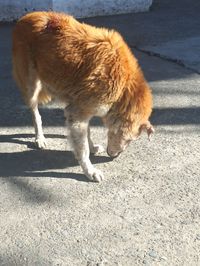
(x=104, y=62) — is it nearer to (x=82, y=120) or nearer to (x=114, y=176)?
(x=82, y=120)

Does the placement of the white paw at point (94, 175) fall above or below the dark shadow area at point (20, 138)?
above

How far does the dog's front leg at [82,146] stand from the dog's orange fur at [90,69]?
0.13 m

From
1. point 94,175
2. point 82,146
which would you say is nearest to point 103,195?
point 94,175

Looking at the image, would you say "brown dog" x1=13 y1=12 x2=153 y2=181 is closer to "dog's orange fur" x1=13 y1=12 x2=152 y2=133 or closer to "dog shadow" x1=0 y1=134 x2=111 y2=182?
"dog's orange fur" x1=13 y1=12 x2=152 y2=133

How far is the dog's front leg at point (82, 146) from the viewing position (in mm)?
4598

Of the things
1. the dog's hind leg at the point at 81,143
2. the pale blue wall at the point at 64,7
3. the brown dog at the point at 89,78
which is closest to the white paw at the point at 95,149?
the brown dog at the point at 89,78

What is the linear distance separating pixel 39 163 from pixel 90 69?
1081 mm

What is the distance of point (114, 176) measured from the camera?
4797mm

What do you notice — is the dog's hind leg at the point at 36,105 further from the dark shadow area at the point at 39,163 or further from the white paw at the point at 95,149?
the white paw at the point at 95,149

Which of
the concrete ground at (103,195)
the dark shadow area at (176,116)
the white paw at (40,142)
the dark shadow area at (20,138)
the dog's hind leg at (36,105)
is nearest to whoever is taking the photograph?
the concrete ground at (103,195)

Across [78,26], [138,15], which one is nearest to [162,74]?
[78,26]

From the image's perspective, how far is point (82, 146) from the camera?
466 cm

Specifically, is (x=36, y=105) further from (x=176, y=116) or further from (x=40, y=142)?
(x=176, y=116)

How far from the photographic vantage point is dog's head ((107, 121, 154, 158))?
4617mm
